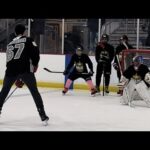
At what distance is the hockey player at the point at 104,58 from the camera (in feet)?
27.6

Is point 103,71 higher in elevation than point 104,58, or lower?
lower

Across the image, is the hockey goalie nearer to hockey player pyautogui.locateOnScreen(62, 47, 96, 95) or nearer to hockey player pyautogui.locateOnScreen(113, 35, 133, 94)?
hockey player pyautogui.locateOnScreen(62, 47, 96, 95)

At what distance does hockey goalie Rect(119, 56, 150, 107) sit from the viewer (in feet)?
22.5

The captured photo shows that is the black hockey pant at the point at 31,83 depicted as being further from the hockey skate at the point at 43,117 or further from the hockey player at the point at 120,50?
the hockey player at the point at 120,50

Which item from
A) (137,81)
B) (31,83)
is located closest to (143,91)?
(137,81)

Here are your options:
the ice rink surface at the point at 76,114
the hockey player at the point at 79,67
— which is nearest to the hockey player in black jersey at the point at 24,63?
the ice rink surface at the point at 76,114

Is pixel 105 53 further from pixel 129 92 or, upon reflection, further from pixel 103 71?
pixel 129 92

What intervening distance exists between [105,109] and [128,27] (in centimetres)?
346

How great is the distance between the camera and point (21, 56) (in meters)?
5.00

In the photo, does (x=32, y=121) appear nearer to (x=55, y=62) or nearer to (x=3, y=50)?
(x=55, y=62)

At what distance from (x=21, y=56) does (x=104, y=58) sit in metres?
3.61
